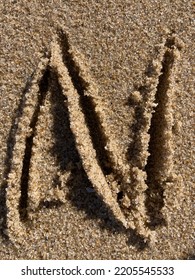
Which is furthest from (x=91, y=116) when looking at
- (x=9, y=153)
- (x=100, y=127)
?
(x=9, y=153)

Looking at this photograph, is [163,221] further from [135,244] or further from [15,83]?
[15,83]

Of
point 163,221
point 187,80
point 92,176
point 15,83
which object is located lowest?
point 163,221

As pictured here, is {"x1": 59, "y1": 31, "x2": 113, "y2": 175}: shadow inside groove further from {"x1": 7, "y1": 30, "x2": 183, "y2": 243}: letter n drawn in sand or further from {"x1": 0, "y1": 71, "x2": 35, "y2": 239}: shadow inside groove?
{"x1": 0, "y1": 71, "x2": 35, "y2": 239}: shadow inside groove

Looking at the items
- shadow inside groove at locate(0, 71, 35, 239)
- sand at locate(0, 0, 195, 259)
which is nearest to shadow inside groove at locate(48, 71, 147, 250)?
sand at locate(0, 0, 195, 259)

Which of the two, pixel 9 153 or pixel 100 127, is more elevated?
pixel 100 127

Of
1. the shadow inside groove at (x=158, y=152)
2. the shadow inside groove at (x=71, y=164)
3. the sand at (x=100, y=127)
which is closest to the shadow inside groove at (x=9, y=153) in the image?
the sand at (x=100, y=127)

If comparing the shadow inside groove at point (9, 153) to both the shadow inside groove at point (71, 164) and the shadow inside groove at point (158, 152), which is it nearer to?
the shadow inside groove at point (71, 164)

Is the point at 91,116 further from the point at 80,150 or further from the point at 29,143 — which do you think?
the point at 29,143
